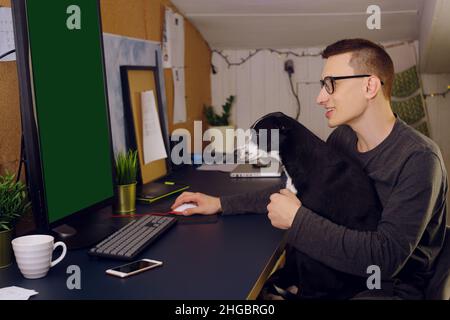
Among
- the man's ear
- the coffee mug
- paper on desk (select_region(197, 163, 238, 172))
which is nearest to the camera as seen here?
the coffee mug

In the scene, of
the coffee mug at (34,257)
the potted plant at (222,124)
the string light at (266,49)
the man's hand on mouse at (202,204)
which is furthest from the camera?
the string light at (266,49)

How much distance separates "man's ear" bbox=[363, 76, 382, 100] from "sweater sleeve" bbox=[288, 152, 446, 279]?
26 cm

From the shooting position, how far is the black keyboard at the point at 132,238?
4.08ft

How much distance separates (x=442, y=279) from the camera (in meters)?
1.27

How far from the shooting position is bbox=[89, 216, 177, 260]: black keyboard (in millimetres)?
1242

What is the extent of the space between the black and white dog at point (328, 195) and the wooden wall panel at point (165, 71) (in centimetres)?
82

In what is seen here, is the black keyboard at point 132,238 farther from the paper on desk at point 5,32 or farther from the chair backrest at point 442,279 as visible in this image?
the chair backrest at point 442,279

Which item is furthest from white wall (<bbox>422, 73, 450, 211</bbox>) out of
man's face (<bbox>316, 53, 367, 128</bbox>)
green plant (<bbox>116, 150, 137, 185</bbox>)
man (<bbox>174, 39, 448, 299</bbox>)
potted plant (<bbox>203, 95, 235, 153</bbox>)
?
green plant (<bbox>116, 150, 137, 185</bbox>)

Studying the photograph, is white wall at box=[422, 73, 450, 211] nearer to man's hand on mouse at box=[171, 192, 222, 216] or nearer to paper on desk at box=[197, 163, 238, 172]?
paper on desk at box=[197, 163, 238, 172]

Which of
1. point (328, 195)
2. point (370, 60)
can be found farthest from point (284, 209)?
point (370, 60)

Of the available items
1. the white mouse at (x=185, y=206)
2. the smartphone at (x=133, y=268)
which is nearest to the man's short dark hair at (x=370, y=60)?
the white mouse at (x=185, y=206)

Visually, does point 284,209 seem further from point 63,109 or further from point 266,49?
point 266,49

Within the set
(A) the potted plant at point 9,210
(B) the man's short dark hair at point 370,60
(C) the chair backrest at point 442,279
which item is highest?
(B) the man's short dark hair at point 370,60
